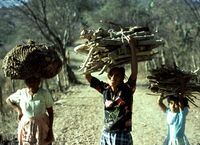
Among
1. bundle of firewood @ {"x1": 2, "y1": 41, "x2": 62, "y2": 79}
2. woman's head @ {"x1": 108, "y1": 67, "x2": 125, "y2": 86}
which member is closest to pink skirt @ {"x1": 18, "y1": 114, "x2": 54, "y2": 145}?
bundle of firewood @ {"x1": 2, "y1": 41, "x2": 62, "y2": 79}

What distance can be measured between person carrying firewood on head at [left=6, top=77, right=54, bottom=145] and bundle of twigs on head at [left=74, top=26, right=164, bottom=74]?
61 centimetres

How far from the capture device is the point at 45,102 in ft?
19.1

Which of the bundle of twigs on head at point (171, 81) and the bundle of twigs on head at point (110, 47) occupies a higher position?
the bundle of twigs on head at point (110, 47)

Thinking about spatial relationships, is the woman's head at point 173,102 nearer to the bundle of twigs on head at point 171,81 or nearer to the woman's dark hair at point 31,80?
the bundle of twigs on head at point 171,81

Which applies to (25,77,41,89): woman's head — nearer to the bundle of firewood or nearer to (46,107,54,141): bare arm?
the bundle of firewood

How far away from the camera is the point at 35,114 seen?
5762 millimetres

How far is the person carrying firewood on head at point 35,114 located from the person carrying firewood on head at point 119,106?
70cm

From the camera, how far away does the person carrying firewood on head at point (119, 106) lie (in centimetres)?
544

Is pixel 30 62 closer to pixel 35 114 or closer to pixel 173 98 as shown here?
pixel 35 114

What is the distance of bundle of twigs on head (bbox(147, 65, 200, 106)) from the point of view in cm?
634

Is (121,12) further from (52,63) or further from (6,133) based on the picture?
(52,63)

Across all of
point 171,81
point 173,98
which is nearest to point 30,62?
point 171,81

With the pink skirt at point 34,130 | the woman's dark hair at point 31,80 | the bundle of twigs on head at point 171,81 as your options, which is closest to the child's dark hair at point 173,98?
the bundle of twigs on head at point 171,81

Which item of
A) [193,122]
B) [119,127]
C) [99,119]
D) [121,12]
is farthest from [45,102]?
[121,12]
